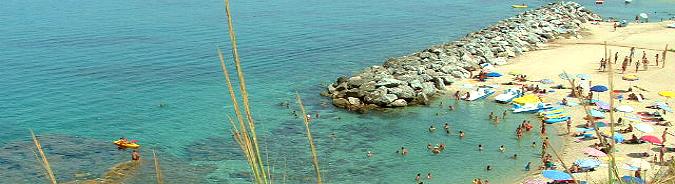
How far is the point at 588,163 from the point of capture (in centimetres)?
2684

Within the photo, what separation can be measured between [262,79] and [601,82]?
23440 mm

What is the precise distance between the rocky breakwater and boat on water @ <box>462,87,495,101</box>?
2335 millimetres

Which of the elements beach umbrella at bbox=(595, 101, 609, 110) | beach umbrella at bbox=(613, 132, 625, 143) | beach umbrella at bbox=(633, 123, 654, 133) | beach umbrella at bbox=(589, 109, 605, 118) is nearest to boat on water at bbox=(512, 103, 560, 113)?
beach umbrella at bbox=(595, 101, 609, 110)

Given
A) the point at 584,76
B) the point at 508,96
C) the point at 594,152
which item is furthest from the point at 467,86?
the point at 594,152

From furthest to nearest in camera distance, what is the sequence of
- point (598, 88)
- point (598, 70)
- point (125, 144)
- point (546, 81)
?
point (598, 70) → point (546, 81) → point (598, 88) → point (125, 144)

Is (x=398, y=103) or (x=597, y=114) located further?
(x=398, y=103)

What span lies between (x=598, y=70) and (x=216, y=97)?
89.0 ft

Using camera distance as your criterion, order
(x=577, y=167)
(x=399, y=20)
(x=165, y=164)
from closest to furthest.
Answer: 1. (x=577, y=167)
2. (x=165, y=164)
3. (x=399, y=20)

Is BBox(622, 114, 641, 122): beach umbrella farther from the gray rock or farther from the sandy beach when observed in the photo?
the gray rock

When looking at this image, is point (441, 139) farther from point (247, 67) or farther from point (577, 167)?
point (247, 67)

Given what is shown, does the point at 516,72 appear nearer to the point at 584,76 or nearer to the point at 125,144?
the point at 584,76

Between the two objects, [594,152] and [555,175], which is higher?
[555,175]

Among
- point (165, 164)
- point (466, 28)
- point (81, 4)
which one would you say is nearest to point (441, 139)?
point (165, 164)

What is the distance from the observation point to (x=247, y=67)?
51500 millimetres
